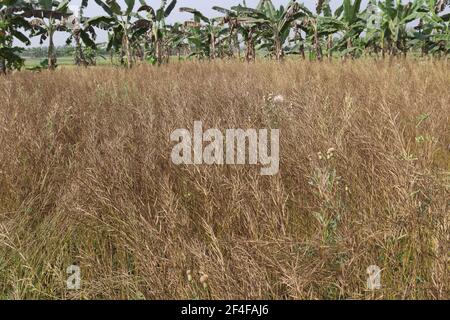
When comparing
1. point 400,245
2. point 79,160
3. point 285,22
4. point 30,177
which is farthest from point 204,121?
point 285,22

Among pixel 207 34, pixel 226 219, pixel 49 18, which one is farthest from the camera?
pixel 207 34

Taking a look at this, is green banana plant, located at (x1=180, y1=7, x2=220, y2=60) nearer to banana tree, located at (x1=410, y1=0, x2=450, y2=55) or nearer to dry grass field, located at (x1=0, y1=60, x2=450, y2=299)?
banana tree, located at (x1=410, y1=0, x2=450, y2=55)

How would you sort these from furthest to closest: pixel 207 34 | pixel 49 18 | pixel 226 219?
pixel 207 34 < pixel 49 18 < pixel 226 219

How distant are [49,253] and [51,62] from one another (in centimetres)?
1251

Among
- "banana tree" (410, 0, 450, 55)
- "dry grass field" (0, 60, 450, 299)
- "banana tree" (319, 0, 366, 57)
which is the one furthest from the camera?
"banana tree" (319, 0, 366, 57)

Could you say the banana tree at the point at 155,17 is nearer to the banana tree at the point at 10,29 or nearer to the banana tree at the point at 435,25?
the banana tree at the point at 10,29

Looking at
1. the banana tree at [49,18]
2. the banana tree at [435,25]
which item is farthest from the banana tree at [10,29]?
the banana tree at [435,25]

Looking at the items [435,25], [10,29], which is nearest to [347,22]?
[435,25]

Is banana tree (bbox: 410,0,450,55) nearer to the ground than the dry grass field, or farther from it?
farther from it

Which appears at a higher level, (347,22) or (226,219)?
(347,22)

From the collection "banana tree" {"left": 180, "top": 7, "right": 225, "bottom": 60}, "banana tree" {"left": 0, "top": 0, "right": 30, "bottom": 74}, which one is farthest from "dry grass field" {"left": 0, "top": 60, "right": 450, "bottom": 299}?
"banana tree" {"left": 180, "top": 7, "right": 225, "bottom": 60}

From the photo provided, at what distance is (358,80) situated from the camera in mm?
5441

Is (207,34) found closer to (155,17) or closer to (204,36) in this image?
(204,36)

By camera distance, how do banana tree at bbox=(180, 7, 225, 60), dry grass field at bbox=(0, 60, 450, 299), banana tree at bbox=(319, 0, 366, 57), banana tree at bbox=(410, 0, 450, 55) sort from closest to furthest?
dry grass field at bbox=(0, 60, 450, 299), banana tree at bbox=(410, 0, 450, 55), banana tree at bbox=(319, 0, 366, 57), banana tree at bbox=(180, 7, 225, 60)
